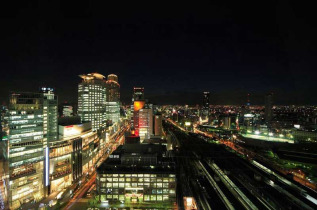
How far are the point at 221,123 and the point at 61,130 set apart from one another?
160 feet

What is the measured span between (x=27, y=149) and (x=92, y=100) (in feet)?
95.3

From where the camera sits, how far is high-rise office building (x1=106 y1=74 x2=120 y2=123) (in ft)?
213

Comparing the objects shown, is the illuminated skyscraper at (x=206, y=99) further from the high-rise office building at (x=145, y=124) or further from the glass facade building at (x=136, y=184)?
the glass facade building at (x=136, y=184)

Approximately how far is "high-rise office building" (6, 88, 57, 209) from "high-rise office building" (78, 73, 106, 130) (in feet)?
80.9

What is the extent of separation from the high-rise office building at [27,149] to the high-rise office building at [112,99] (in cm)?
3826

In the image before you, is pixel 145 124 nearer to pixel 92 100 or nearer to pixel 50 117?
pixel 92 100

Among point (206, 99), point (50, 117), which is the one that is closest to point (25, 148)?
point (50, 117)

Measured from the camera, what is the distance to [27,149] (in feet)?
66.8

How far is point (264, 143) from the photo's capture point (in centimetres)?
3956

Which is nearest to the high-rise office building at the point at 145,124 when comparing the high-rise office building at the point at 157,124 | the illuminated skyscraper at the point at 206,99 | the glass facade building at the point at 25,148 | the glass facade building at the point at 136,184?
the high-rise office building at the point at 157,124

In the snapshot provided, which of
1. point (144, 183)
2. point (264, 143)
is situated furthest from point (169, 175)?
point (264, 143)

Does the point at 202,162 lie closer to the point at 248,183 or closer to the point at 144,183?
the point at 248,183

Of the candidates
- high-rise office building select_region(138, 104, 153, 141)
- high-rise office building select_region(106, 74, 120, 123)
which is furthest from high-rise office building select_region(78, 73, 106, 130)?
high-rise office building select_region(138, 104, 153, 141)

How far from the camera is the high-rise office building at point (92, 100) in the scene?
47.7m
